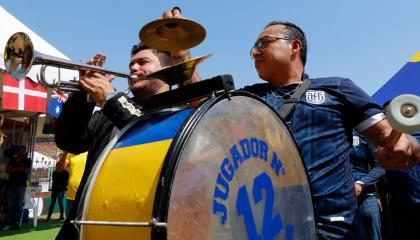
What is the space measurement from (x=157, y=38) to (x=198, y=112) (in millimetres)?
1040

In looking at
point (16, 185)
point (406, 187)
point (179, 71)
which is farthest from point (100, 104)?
point (16, 185)

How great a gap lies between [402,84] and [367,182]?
4.91 feet

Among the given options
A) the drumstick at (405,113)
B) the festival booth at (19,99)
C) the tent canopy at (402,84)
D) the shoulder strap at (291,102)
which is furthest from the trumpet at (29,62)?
the festival booth at (19,99)

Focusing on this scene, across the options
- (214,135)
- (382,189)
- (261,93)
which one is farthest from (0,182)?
(214,135)

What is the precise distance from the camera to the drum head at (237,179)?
Result: 1479mm

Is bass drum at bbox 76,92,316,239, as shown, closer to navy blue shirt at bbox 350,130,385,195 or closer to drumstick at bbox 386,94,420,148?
drumstick at bbox 386,94,420,148

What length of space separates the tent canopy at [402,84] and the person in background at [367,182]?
80 centimetres

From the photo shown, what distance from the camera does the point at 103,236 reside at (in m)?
1.61

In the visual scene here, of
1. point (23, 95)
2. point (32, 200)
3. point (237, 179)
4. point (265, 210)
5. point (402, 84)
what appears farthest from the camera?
point (32, 200)

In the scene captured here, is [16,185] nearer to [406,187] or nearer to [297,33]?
[406,187]

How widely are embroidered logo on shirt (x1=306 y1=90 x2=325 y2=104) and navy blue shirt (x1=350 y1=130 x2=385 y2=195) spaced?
7.26 feet

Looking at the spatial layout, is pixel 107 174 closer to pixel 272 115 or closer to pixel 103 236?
pixel 103 236

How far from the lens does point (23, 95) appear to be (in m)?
8.74

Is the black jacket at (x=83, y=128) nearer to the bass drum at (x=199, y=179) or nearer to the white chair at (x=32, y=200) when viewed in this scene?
the bass drum at (x=199, y=179)
